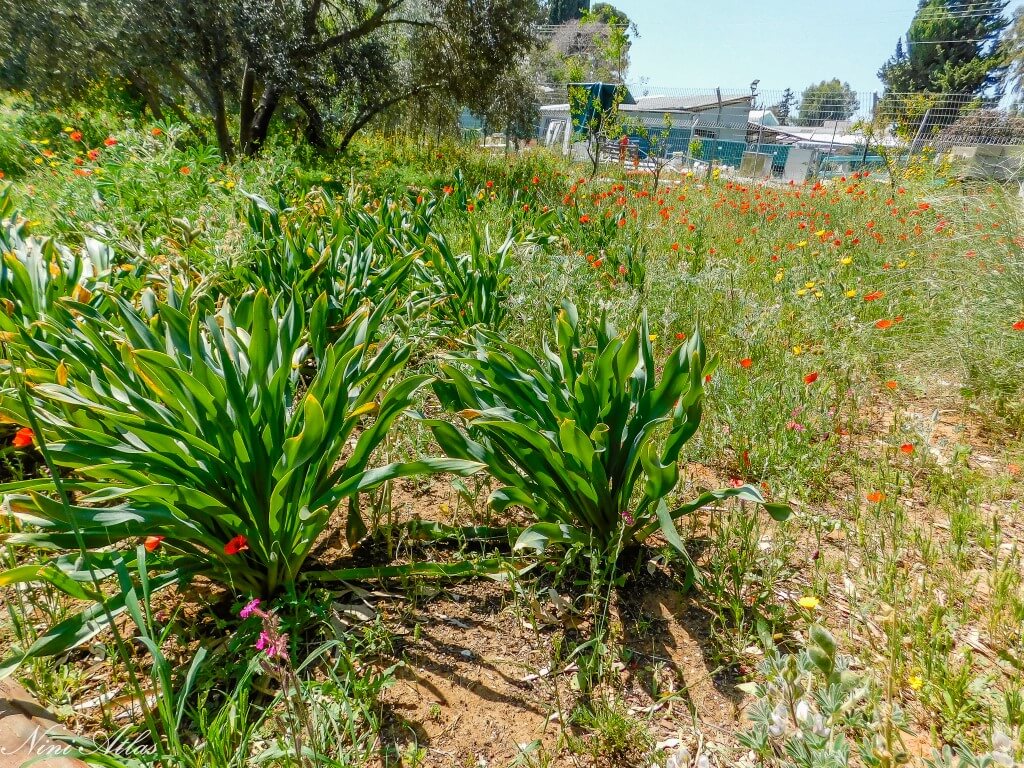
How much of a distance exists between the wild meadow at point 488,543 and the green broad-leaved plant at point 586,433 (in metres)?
0.01

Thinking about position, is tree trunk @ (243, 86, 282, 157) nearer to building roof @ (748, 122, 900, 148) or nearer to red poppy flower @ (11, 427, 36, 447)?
red poppy flower @ (11, 427, 36, 447)

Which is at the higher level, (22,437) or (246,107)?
(246,107)

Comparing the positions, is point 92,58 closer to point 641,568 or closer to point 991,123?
point 641,568

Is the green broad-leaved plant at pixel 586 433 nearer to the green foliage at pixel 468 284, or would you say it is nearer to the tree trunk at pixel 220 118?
the green foliage at pixel 468 284

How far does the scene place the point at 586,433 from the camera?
1863 mm

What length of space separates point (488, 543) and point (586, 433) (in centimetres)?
50

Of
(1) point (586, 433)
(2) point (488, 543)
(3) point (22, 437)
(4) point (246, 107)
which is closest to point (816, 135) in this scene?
(4) point (246, 107)

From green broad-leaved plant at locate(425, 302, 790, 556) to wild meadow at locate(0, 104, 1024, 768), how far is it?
0.4 inches

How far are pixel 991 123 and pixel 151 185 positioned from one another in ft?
71.3

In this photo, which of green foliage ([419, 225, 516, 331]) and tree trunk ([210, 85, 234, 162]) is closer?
green foliage ([419, 225, 516, 331])

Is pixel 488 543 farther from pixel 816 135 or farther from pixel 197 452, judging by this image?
pixel 816 135

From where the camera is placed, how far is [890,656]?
4.77 ft

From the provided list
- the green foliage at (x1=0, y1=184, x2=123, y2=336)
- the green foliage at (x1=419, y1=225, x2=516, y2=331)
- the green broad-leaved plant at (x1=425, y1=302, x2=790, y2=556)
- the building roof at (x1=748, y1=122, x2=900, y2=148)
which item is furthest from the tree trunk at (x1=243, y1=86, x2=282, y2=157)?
the building roof at (x1=748, y1=122, x2=900, y2=148)

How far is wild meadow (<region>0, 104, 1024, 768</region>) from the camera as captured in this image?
1.28m
